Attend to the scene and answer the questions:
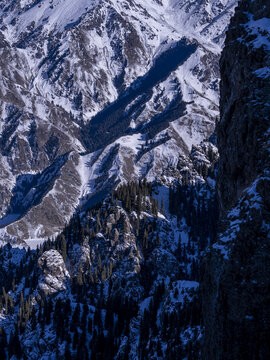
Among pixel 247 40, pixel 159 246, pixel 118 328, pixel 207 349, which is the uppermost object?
pixel 159 246

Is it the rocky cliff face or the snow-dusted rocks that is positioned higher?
the snow-dusted rocks

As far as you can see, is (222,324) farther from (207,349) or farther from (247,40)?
(247,40)

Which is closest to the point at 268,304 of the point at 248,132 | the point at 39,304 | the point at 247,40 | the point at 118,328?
the point at 248,132

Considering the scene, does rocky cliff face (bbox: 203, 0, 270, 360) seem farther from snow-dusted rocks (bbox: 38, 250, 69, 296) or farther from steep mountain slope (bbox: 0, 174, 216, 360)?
snow-dusted rocks (bbox: 38, 250, 69, 296)

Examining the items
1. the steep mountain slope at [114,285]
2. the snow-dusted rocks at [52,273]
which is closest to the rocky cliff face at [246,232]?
→ the steep mountain slope at [114,285]

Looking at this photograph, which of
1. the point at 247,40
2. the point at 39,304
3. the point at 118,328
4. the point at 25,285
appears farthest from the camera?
the point at 25,285

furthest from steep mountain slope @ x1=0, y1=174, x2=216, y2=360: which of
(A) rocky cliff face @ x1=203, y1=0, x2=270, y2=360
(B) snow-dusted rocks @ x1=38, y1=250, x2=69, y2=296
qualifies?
(A) rocky cliff face @ x1=203, y1=0, x2=270, y2=360

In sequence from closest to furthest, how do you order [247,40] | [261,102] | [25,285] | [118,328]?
[261,102] → [247,40] → [118,328] → [25,285]
